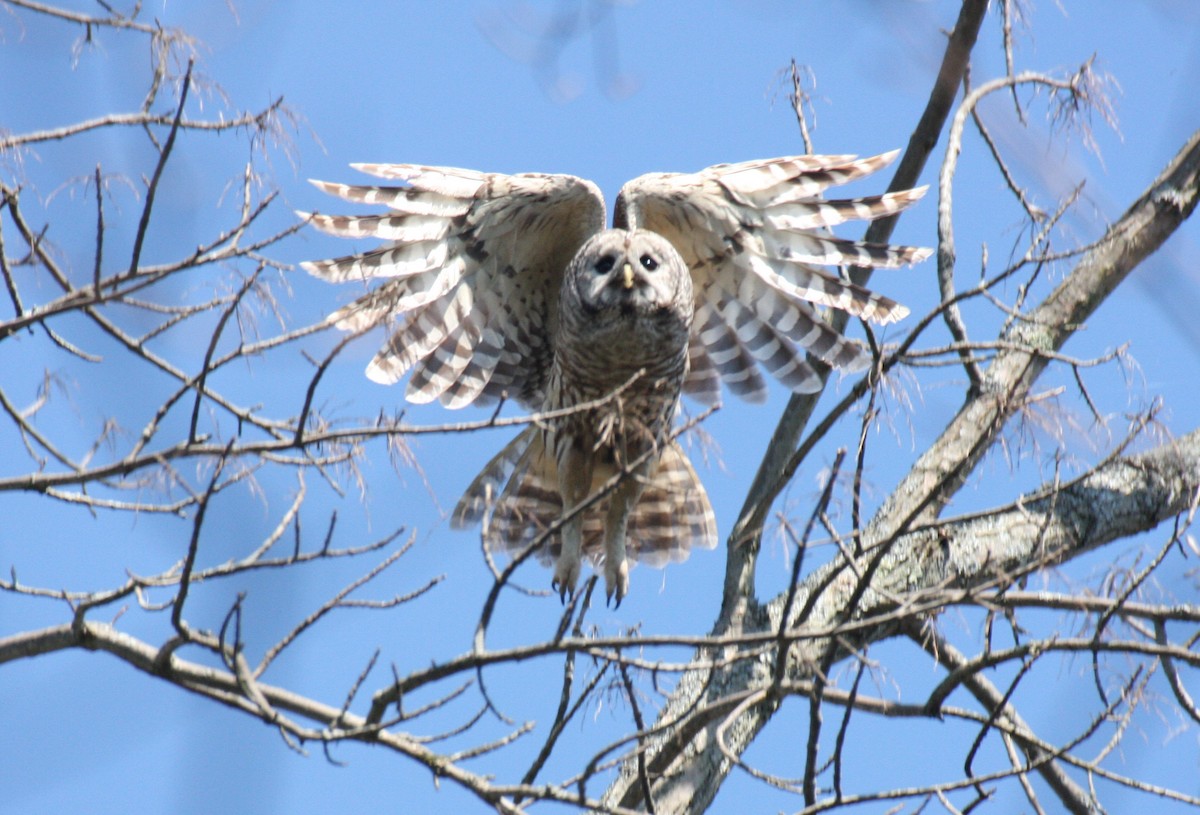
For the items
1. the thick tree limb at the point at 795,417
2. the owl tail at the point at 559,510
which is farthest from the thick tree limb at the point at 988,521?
the owl tail at the point at 559,510

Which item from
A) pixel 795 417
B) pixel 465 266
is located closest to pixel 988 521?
pixel 795 417

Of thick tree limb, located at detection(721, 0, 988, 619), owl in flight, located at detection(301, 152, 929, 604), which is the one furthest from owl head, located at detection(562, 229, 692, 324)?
→ thick tree limb, located at detection(721, 0, 988, 619)

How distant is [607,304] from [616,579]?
50.3 inches

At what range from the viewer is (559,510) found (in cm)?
616

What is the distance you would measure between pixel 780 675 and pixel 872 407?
2.54ft

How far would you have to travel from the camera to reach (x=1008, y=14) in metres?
5.33

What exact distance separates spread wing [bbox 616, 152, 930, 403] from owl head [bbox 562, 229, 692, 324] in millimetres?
336

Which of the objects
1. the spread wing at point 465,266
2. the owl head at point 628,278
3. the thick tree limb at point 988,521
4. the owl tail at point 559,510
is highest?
the spread wing at point 465,266

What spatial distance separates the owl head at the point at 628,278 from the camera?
5461mm

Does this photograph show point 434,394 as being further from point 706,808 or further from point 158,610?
point 158,610

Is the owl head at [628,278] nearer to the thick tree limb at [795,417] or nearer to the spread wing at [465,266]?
the spread wing at [465,266]

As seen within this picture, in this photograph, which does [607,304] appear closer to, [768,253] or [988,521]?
[768,253]

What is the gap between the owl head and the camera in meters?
5.46

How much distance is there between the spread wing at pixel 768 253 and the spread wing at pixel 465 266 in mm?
384
